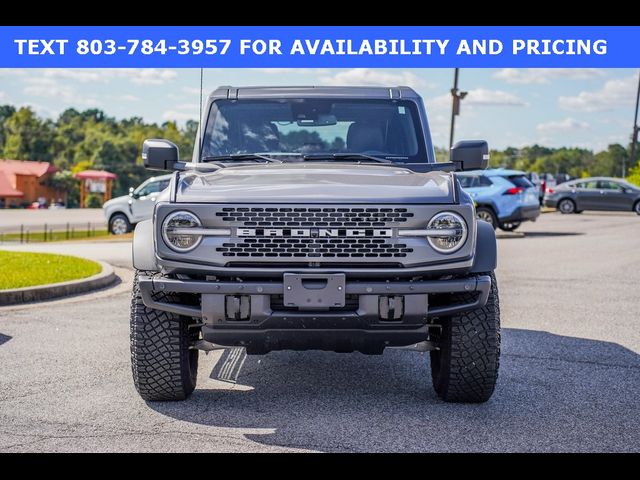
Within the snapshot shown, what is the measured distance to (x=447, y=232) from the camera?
5465mm

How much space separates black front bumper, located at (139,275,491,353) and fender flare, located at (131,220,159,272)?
6.2 inches

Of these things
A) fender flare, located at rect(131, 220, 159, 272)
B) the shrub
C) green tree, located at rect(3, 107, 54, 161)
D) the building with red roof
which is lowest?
the shrub

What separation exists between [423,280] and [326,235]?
0.63 metres

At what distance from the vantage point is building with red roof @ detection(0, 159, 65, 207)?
100 m

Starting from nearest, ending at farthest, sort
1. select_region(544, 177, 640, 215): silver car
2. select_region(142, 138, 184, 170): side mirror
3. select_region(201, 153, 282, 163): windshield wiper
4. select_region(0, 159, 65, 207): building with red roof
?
1. select_region(142, 138, 184, 170): side mirror
2. select_region(201, 153, 282, 163): windshield wiper
3. select_region(544, 177, 640, 215): silver car
4. select_region(0, 159, 65, 207): building with red roof

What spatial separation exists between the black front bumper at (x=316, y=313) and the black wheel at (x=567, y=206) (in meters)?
33.8

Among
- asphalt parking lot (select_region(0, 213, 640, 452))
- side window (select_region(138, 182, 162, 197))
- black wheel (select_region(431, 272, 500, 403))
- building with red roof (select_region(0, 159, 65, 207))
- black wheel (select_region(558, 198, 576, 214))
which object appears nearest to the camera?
asphalt parking lot (select_region(0, 213, 640, 452))

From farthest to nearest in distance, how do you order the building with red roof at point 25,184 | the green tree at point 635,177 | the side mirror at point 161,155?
the building with red roof at point 25,184 → the green tree at point 635,177 → the side mirror at point 161,155

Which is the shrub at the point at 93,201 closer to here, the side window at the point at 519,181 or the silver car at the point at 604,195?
the silver car at the point at 604,195

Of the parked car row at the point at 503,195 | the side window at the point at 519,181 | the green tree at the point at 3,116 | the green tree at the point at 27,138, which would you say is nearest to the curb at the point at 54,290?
the parked car row at the point at 503,195

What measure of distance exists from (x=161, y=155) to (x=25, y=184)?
341 feet

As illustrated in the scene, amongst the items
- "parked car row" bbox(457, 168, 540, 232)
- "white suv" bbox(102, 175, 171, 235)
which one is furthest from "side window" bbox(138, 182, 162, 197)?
"parked car row" bbox(457, 168, 540, 232)

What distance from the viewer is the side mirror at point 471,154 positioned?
6.77m

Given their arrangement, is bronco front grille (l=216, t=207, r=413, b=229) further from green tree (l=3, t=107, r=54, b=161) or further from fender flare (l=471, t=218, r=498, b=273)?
green tree (l=3, t=107, r=54, b=161)
